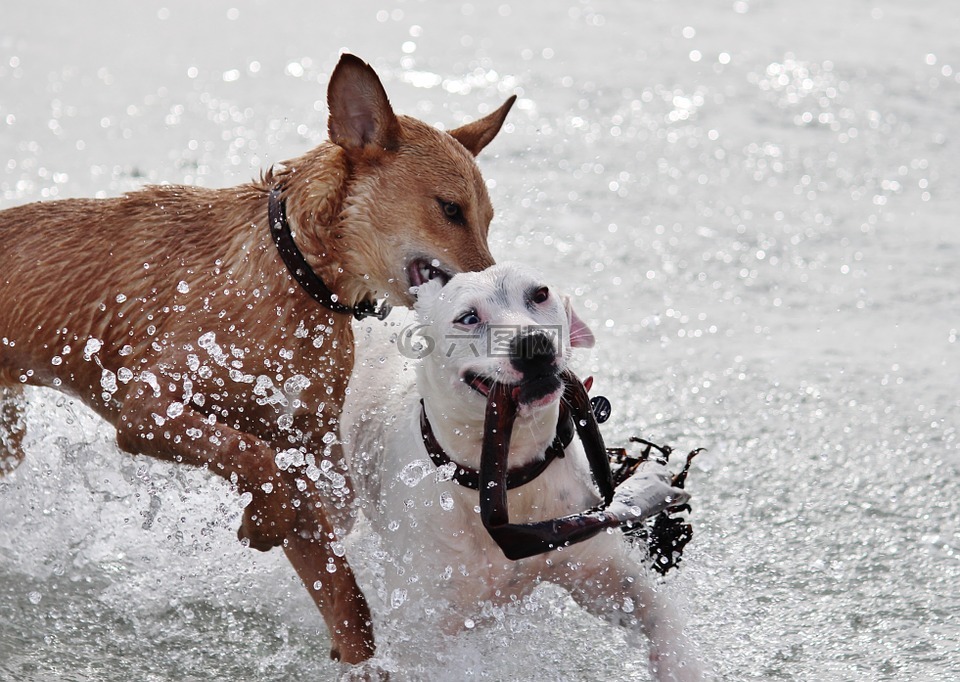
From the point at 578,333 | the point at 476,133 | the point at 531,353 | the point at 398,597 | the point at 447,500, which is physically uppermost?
the point at 476,133

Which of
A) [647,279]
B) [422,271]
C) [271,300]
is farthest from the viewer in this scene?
[647,279]

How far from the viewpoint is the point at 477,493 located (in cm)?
367

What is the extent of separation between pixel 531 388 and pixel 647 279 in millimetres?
4089

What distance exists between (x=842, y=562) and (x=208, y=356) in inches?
98.2

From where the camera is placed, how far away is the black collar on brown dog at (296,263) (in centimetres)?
378

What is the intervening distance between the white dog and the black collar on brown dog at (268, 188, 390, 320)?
1.05ft

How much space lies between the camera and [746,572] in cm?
461

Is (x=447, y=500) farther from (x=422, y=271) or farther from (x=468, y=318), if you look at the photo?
(x=422, y=271)

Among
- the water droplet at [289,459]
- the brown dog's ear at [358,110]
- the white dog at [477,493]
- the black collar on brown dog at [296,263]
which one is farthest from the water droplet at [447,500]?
the brown dog's ear at [358,110]

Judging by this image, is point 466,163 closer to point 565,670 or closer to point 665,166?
point 565,670

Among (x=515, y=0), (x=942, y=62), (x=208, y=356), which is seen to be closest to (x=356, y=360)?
(x=208, y=356)

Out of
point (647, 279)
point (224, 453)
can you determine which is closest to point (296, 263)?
Answer: point (224, 453)

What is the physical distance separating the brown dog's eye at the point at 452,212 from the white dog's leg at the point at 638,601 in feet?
3.42

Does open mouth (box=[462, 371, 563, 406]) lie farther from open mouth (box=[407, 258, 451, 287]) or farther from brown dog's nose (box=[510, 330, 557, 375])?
open mouth (box=[407, 258, 451, 287])
